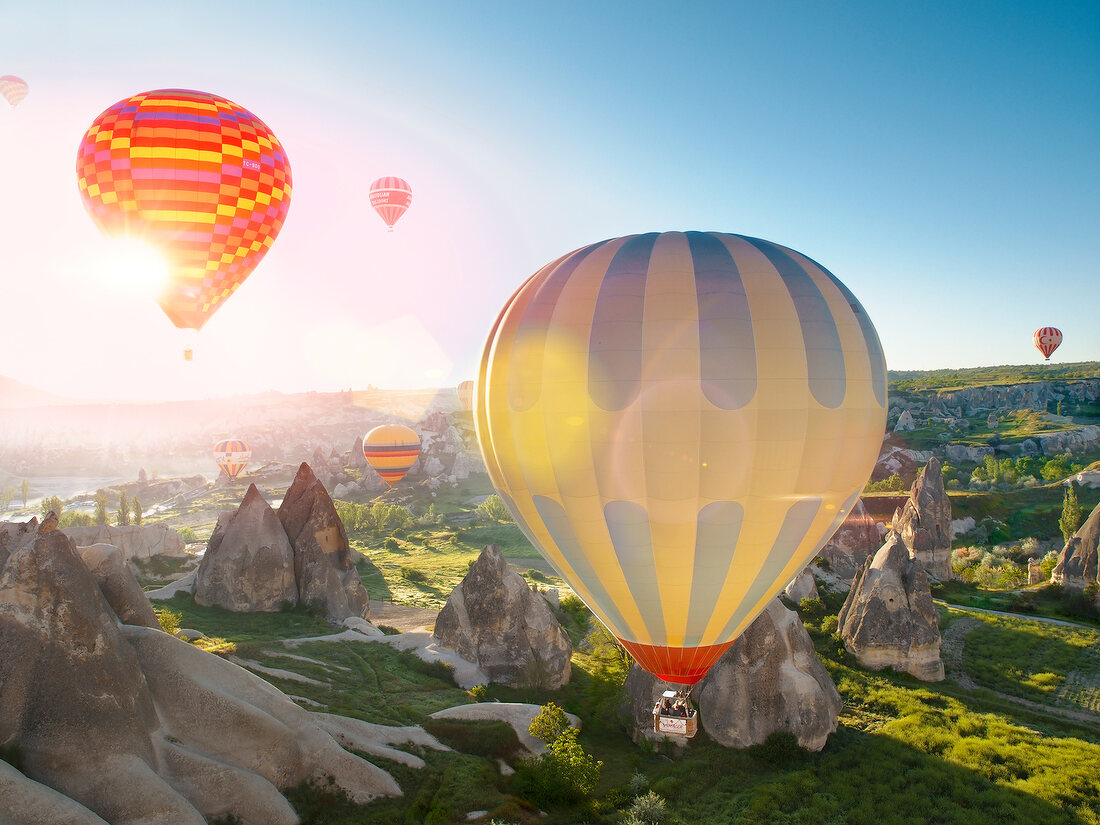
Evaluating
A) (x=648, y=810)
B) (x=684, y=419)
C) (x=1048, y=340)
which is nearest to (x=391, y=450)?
(x=648, y=810)

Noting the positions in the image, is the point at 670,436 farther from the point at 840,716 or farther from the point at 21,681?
the point at 840,716

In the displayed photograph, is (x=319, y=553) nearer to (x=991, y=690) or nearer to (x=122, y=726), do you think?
(x=122, y=726)

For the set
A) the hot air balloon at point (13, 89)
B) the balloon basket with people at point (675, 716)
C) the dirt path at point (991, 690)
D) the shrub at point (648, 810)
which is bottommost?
the dirt path at point (991, 690)

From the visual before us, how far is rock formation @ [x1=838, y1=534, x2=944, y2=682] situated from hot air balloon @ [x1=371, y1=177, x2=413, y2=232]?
144 feet

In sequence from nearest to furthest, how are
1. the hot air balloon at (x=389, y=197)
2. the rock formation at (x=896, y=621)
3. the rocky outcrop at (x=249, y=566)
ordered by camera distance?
the rock formation at (x=896, y=621) < the rocky outcrop at (x=249, y=566) < the hot air balloon at (x=389, y=197)

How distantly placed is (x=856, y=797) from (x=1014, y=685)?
1383 centimetres

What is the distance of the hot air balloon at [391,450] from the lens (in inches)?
2751

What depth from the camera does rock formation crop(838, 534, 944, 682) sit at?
2914 cm

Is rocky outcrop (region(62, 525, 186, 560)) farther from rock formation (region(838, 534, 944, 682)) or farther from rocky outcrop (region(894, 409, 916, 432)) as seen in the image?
rocky outcrop (region(894, 409, 916, 432))

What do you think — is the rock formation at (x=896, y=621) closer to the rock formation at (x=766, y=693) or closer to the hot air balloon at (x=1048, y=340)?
the rock formation at (x=766, y=693)

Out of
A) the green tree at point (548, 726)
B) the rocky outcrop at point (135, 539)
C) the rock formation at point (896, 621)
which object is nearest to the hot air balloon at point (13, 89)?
the rocky outcrop at point (135, 539)

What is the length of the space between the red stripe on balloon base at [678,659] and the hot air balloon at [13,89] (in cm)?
6611

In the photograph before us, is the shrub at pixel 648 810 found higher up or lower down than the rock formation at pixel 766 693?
lower down

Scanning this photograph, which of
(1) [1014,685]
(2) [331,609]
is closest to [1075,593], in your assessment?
(1) [1014,685]
